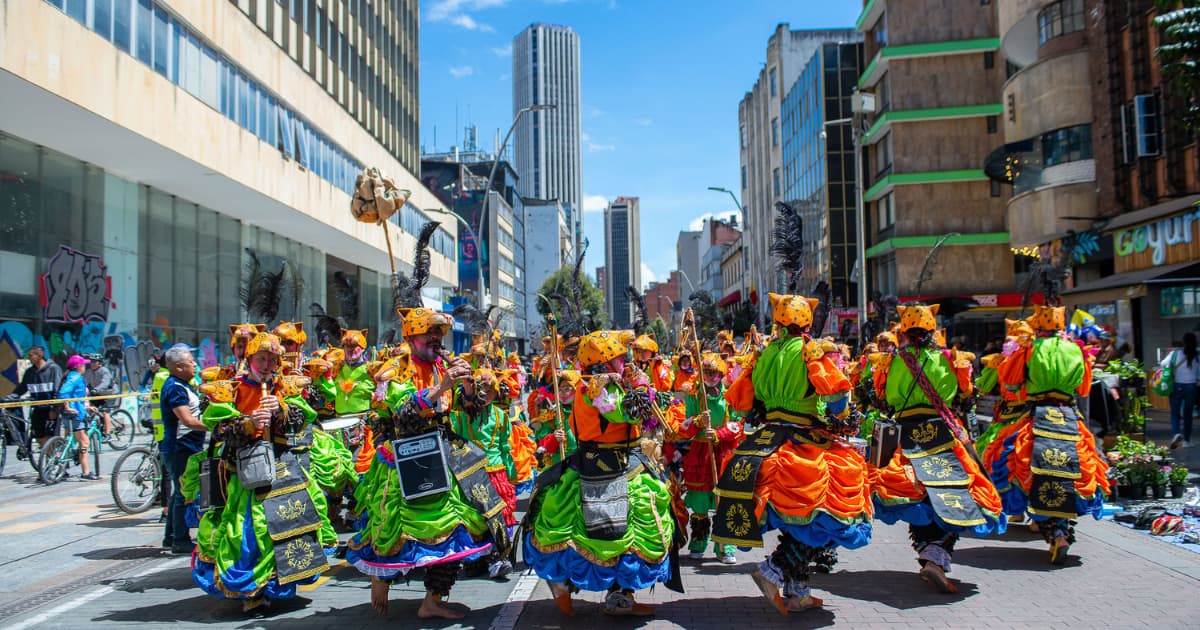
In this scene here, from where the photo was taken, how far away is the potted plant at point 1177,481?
941 cm

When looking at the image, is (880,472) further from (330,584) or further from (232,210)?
(232,210)

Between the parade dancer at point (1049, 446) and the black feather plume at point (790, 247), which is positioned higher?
the black feather plume at point (790, 247)

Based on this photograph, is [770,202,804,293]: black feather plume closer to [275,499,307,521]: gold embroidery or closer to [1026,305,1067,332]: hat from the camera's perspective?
[1026,305,1067,332]: hat

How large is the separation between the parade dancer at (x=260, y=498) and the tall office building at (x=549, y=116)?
553 feet

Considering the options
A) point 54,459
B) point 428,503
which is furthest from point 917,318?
point 54,459

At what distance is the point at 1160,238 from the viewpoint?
18.2 metres

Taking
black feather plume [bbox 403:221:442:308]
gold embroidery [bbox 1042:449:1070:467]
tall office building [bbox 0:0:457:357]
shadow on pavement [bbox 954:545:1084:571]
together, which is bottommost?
shadow on pavement [bbox 954:545:1084:571]

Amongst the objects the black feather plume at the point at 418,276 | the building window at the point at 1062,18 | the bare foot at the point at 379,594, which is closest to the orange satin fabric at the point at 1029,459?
the bare foot at the point at 379,594

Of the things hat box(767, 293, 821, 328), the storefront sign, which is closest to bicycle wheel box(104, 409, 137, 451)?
hat box(767, 293, 821, 328)

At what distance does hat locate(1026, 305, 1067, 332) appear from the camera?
743 centimetres

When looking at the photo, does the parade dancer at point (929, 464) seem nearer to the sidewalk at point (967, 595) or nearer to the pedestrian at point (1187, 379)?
the sidewalk at point (967, 595)


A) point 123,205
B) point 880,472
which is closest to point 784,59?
point 123,205

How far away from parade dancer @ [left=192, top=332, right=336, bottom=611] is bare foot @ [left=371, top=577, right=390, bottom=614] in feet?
1.94

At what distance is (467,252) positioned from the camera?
7744 centimetres
